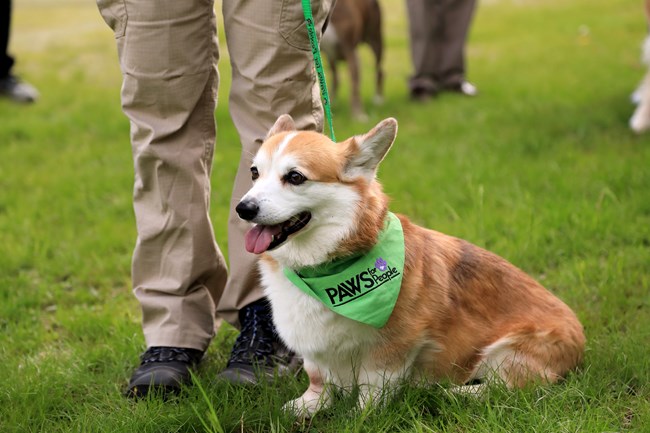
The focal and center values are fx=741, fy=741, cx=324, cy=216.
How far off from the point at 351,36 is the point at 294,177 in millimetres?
4517

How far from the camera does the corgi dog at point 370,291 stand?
7.38 ft

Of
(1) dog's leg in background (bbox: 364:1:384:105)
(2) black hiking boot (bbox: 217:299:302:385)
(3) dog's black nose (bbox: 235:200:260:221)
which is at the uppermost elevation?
(3) dog's black nose (bbox: 235:200:260:221)

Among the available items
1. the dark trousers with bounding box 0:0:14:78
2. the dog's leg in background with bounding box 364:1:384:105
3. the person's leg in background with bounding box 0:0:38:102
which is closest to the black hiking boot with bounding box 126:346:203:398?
the dog's leg in background with bounding box 364:1:384:105

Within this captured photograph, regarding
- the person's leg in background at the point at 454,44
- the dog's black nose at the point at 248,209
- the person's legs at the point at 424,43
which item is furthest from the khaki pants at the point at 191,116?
the person's leg in background at the point at 454,44

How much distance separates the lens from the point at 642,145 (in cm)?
493

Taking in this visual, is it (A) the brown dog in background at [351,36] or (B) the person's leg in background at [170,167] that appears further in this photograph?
(A) the brown dog in background at [351,36]

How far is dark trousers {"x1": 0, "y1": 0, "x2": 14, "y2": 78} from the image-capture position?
271 inches

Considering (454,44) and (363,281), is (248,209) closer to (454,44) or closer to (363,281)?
(363,281)

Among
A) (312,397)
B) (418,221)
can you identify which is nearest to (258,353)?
(312,397)

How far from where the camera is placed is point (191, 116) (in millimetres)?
2633

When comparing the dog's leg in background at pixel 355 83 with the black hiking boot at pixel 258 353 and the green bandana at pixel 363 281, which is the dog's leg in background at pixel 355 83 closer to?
the black hiking boot at pixel 258 353

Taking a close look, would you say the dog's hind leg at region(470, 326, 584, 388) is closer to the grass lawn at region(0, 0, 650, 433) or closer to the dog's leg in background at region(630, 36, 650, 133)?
the grass lawn at region(0, 0, 650, 433)

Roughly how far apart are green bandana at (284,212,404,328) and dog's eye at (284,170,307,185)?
0.92 ft

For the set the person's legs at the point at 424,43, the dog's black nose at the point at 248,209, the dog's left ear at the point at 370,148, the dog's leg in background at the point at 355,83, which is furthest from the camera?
the person's legs at the point at 424,43
